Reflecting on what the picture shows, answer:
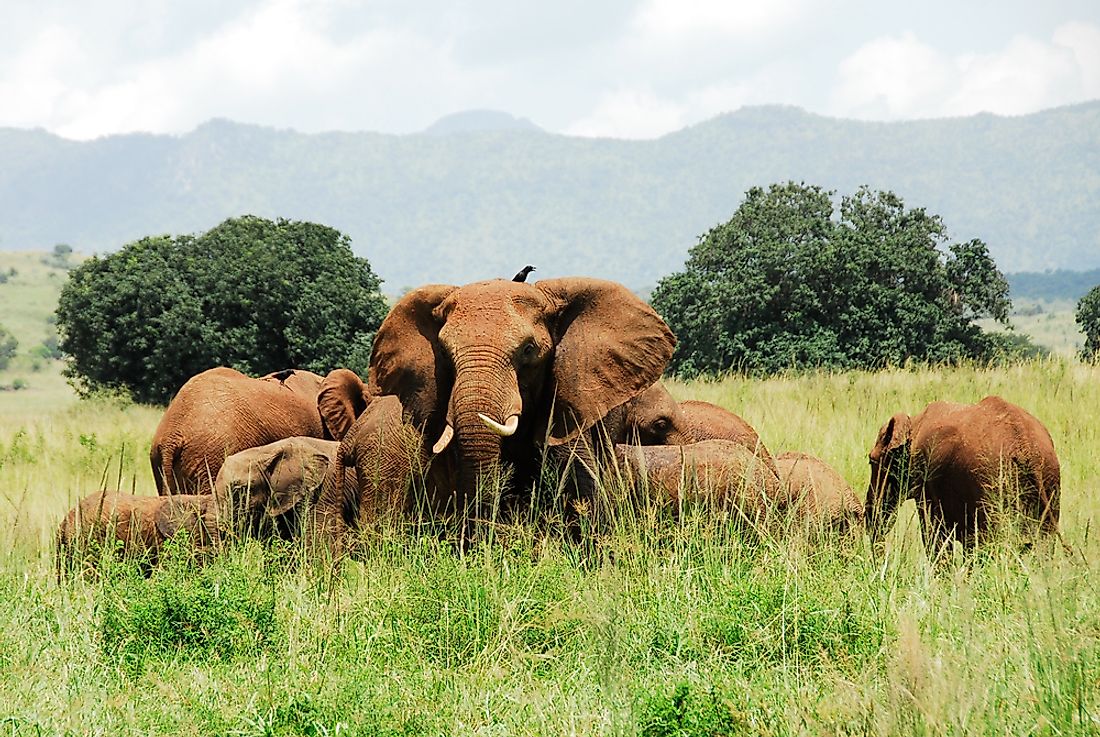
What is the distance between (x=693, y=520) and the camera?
746 cm

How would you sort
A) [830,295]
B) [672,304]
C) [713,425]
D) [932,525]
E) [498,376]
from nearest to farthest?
1. [498,376]
2. [932,525]
3. [713,425]
4. [830,295]
5. [672,304]

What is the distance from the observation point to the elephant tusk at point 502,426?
716cm

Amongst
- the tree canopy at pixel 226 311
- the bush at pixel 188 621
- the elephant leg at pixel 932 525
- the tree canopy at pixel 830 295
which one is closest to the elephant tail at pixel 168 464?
the bush at pixel 188 621

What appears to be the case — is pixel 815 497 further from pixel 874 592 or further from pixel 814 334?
pixel 814 334

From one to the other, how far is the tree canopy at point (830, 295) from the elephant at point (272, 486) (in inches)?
712

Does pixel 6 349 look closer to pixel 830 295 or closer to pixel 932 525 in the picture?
pixel 830 295

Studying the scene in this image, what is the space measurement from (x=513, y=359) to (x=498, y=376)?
0.18 m

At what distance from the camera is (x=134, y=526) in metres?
8.21

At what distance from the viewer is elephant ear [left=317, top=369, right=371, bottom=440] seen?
34.7 ft

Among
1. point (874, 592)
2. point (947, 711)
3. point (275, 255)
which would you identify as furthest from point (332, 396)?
point (275, 255)

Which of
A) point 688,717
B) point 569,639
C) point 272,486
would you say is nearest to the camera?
point 688,717

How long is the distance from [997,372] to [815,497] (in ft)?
31.4

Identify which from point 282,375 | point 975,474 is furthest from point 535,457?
point 282,375

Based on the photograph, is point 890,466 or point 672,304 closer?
point 890,466
